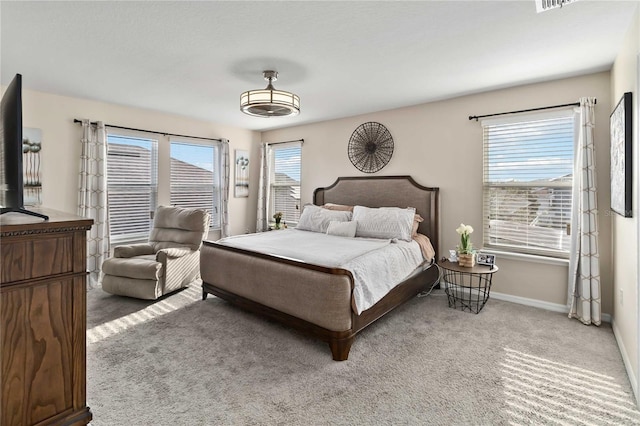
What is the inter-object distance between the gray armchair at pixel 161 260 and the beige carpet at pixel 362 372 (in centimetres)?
39

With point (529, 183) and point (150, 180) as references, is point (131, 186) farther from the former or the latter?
point (529, 183)

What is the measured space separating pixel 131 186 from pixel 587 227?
18.4ft

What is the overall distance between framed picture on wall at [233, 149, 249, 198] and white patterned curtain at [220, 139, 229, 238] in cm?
31

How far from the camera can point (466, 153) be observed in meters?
4.08

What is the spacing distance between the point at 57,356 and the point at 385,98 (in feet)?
13.1

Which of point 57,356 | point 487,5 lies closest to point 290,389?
point 57,356

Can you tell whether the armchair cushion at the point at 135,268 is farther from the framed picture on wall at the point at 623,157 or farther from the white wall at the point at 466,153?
the framed picture on wall at the point at 623,157

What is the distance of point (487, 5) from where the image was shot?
82.6 inches

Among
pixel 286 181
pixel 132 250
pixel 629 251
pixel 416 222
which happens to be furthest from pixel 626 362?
pixel 286 181

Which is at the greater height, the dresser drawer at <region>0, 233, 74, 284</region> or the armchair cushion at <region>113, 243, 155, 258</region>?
the dresser drawer at <region>0, 233, 74, 284</region>

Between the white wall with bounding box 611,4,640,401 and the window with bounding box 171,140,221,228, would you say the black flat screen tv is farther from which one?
the window with bounding box 171,140,221,228

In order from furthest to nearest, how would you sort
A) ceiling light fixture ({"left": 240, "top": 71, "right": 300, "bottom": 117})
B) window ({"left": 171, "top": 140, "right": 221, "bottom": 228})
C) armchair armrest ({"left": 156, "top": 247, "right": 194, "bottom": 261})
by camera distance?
window ({"left": 171, "top": 140, "right": 221, "bottom": 228})
armchair armrest ({"left": 156, "top": 247, "right": 194, "bottom": 261})
ceiling light fixture ({"left": 240, "top": 71, "right": 300, "bottom": 117})

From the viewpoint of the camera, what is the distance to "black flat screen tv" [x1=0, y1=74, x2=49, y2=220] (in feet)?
3.95

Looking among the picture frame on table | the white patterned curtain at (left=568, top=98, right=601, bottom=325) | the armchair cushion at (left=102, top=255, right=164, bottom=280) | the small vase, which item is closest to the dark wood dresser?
the armchair cushion at (left=102, top=255, right=164, bottom=280)
